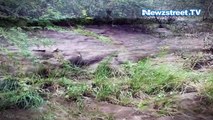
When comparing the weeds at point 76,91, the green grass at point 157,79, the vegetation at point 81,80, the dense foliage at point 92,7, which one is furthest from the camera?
the dense foliage at point 92,7

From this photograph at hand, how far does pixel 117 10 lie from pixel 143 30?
2.43ft

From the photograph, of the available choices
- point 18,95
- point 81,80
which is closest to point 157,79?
point 81,80

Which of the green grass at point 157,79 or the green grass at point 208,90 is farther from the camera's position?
the green grass at point 157,79

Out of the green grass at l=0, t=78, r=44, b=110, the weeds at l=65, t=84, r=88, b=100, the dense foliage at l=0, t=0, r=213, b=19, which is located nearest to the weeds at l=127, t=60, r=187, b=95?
the weeds at l=65, t=84, r=88, b=100

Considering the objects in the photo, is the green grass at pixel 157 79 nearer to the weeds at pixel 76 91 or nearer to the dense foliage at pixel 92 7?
the weeds at pixel 76 91

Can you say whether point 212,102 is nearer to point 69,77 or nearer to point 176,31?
point 69,77

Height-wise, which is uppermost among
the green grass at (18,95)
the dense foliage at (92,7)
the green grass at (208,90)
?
the dense foliage at (92,7)

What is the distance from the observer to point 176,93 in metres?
3.96

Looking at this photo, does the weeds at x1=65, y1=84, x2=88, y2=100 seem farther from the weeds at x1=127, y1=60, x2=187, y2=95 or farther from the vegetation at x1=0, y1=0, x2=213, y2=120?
the weeds at x1=127, y1=60, x2=187, y2=95

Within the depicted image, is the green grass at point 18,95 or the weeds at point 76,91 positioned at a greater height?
the green grass at point 18,95

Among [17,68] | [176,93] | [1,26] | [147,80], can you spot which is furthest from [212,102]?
[1,26]

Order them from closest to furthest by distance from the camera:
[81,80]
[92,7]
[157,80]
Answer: [157,80] < [81,80] < [92,7]

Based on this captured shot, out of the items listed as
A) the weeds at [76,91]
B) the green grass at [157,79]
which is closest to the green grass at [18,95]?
the weeds at [76,91]

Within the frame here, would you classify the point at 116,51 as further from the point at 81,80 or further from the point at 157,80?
the point at 157,80
